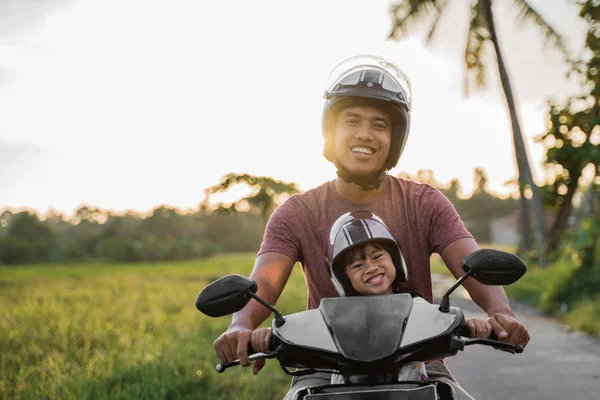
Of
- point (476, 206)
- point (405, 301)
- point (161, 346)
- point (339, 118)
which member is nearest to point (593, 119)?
point (161, 346)

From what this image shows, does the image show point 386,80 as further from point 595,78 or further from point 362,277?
point 595,78

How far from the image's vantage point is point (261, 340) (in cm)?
198

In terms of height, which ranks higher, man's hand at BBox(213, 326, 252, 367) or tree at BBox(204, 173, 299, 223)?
tree at BBox(204, 173, 299, 223)

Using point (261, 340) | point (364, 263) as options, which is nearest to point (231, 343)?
point (261, 340)

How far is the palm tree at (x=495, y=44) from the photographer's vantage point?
15.8 metres

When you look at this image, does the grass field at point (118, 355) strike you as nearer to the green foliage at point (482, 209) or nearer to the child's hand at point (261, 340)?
the child's hand at point (261, 340)

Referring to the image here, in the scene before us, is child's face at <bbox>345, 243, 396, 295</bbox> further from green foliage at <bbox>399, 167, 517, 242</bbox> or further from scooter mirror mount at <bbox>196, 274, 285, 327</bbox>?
green foliage at <bbox>399, 167, 517, 242</bbox>

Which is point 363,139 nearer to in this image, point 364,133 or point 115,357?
point 364,133

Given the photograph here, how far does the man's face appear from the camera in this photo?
8.71ft

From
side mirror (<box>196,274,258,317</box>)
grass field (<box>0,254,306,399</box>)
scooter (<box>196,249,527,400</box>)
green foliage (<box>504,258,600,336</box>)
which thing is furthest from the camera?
green foliage (<box>504,258,600,336</box>)

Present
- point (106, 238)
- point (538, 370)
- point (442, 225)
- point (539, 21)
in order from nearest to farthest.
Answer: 1. point (442, 225)
2. point (538, 370)
3. point (539, 21)
4. point (106, 238)

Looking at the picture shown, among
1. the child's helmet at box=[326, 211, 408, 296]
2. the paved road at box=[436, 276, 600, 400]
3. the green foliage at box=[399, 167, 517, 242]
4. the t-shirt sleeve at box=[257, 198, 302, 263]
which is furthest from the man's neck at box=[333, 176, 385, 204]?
the green foliage at box=[399, 167, 517, 242]

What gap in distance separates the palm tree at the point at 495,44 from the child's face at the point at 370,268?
1442cm

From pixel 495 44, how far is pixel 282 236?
1497cm
